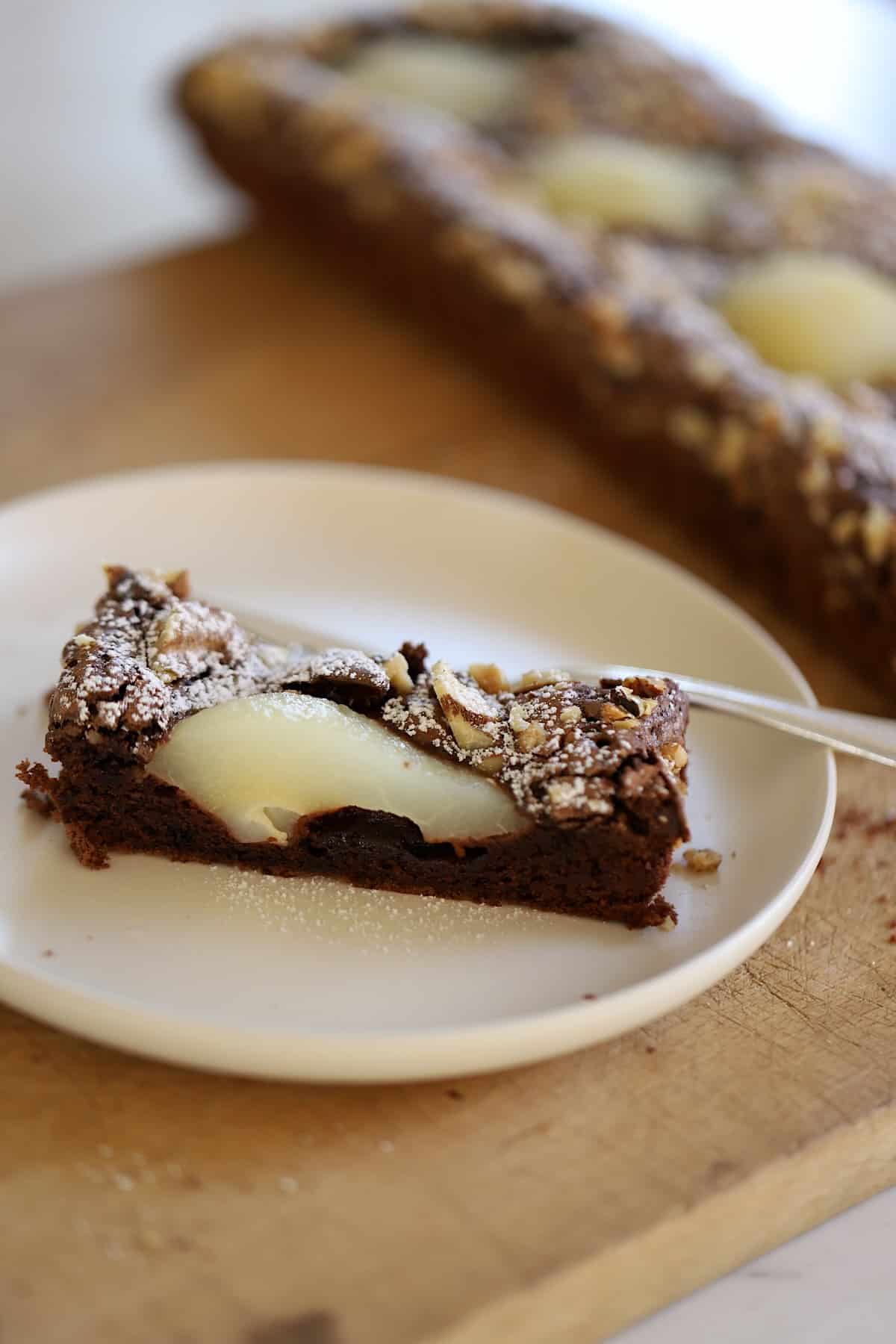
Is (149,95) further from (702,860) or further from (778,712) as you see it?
(702,860)

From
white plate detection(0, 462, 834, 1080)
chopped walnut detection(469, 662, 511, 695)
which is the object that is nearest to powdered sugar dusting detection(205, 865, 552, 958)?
white plate detection(0, 462, 834, 1080)

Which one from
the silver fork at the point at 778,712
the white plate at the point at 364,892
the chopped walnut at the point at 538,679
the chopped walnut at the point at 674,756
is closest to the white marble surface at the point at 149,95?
the white plate at the point at 364,892

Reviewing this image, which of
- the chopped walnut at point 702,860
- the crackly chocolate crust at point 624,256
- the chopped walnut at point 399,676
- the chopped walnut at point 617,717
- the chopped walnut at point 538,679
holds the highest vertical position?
the crackly chocolate crust at point 624,256

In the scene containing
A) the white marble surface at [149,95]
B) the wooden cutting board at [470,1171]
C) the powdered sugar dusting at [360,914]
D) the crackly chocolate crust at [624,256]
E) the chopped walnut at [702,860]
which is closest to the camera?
the wooden cutting board at [470,1171]

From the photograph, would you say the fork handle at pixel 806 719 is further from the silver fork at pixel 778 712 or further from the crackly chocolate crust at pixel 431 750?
the crackly chocolate crust at pixel 431 750

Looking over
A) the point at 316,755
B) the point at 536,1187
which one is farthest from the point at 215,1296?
the point at 316,755

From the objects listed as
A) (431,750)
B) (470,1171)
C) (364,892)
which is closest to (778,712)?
(431,750)

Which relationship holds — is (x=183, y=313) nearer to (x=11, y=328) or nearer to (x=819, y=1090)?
(x=11, y=328)
